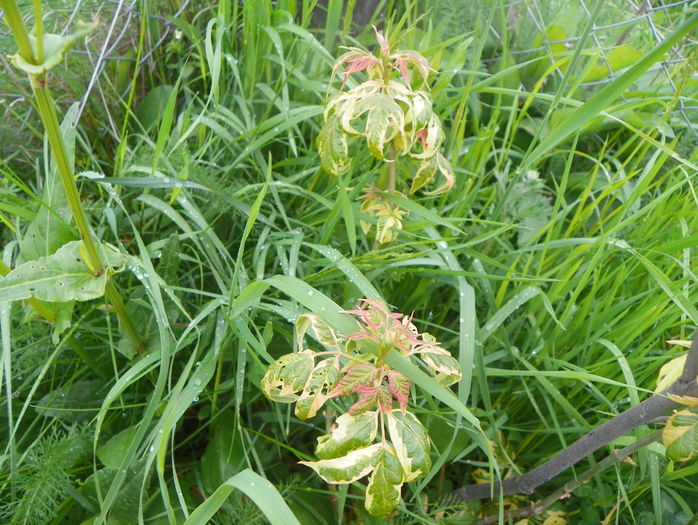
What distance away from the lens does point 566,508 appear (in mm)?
1205

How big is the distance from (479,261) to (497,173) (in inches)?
9.5

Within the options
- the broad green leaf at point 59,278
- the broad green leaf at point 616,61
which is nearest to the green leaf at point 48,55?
the broad green leaf at point 59,278

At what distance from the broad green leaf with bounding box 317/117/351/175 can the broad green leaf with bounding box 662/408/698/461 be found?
62cm

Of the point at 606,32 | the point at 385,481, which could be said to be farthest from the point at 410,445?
the point at 606,32

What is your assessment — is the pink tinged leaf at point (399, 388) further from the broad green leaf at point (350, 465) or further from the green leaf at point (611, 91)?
the green leaf at point (611, 91)

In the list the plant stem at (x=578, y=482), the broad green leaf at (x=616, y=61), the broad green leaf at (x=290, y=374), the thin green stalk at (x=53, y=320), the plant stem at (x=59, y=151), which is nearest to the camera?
the plant stem at (x=59, y=151)

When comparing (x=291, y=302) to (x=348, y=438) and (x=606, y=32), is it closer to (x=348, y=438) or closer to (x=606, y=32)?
(x=348, y=438)

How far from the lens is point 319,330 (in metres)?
0.84

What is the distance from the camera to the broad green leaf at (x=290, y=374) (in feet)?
2.66

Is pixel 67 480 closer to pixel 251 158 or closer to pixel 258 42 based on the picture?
pixel 251 158

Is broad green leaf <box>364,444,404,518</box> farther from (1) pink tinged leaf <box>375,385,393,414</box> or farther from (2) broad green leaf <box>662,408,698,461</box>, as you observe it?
(2) broad green leaf <box>662,408,698,461</box>

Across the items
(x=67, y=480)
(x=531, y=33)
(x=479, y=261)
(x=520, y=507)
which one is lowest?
(x=520, y=507)

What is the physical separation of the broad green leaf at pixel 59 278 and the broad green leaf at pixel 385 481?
0.52 m

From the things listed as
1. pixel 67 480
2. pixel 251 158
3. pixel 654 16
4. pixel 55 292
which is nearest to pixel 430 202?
pixel 251 158
